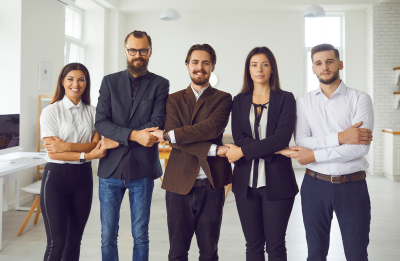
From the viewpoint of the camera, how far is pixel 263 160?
6.43 feet

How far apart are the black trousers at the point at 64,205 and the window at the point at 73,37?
540 centimetres

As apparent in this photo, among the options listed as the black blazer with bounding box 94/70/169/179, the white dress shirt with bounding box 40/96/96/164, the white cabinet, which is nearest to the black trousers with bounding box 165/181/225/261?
the black blazer with bounding box 94/70/169/179

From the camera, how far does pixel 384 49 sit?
22.3 ft

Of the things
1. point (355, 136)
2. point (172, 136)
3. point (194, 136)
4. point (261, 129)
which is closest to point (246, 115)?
point (261, 129)

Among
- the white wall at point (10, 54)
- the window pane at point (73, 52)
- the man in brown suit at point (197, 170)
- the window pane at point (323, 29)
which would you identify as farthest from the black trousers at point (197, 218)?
the window pane at point (323, 29)

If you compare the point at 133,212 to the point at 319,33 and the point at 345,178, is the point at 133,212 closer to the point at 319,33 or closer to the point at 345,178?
the point at 345,178

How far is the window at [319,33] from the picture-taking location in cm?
769

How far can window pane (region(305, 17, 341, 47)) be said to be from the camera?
303 inches

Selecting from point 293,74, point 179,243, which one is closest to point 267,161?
point 179,243

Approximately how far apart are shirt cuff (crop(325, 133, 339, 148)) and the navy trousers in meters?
0.22

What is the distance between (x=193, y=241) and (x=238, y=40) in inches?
216

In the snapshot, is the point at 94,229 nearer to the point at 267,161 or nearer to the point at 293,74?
the point at 267,161

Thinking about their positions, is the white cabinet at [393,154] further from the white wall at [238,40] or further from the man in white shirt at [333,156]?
the man in white shirt at [333,156]

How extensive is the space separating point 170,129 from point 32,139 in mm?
3759
